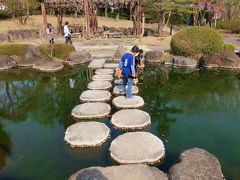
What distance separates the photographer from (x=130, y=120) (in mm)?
4953

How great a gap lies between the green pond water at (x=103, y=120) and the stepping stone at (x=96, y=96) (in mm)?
335

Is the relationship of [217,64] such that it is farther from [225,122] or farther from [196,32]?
[225,122]

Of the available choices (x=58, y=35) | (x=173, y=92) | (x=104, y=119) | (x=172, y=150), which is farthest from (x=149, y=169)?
(x=58, y=35)

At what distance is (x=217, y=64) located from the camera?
10.9 meters

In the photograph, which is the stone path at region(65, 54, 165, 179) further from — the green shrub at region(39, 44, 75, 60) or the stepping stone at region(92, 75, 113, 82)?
the green shrub at region(39, 44, 75, 60)

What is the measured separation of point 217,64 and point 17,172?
425 inches

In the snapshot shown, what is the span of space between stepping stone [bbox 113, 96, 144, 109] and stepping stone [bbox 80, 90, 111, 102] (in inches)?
14.5

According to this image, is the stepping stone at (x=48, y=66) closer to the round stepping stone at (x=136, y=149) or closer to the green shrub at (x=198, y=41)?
the green shrub at (x=198, y=41)

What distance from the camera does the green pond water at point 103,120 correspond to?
12.2ft

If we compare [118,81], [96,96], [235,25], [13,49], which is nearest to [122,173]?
[96,96]

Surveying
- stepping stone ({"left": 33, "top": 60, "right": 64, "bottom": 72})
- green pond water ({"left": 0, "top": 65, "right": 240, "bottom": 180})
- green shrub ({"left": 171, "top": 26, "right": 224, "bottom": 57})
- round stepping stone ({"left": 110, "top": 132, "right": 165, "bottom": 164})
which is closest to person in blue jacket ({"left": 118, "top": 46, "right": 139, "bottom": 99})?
green pond water ({"left": 0, "top": 65, "right": 240, "bottom": 180})

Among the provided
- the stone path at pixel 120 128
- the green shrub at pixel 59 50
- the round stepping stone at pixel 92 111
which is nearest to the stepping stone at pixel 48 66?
the green shrub at pixel 59 50

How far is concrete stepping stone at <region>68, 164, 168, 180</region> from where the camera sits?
311 centimetres

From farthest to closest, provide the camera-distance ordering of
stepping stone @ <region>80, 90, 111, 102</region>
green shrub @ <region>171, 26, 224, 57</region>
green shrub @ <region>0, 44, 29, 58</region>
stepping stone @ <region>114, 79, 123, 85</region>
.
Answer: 1. green shrub @ <region>0, 44, 29, 58</region>
2. green shrub @ <region>171, 26, 224, 57</region>
3. stepping stone @ <region>114, 79, 123, 85</region>
4. stepping stone @ <region>80, 90, 111, 102</region>
